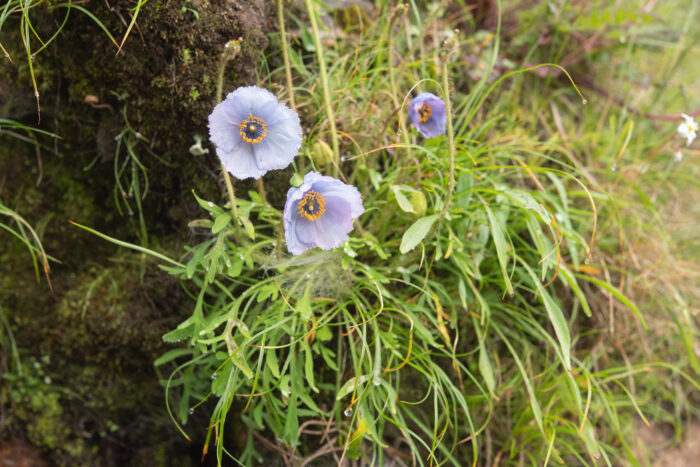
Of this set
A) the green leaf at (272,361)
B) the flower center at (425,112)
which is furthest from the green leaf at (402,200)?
the green leaf at (272,361)

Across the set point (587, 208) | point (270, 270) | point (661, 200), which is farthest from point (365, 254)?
point (661, 200)

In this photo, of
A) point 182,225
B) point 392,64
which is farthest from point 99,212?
point 392,64

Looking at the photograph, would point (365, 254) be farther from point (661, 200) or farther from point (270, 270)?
point (661, 200)

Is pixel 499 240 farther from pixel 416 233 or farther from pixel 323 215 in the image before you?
pixel 323 215

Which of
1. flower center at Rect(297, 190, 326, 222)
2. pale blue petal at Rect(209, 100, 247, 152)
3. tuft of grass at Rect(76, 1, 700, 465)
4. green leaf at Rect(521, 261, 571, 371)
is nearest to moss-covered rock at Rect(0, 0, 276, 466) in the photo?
tuft of grass at Rect(76, 1, 700, 465)

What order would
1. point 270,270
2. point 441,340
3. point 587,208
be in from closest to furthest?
point 270,270 < point 441,340 < point 587,208

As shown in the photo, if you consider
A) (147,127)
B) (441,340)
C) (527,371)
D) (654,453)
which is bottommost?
(654,453)
